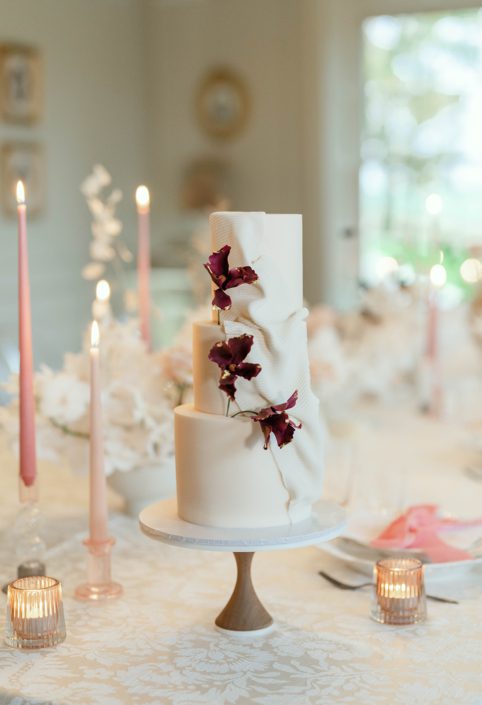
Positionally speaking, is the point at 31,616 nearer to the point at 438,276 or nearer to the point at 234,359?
the point at 234,359

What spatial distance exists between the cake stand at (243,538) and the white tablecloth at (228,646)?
0.08 ft

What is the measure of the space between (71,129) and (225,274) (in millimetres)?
4643

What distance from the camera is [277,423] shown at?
101 cm

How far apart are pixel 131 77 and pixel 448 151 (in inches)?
74.7

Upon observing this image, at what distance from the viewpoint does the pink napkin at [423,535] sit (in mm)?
1271

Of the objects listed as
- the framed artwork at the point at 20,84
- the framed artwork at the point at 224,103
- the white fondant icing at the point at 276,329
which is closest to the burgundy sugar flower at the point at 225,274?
the white fondant icing at the point at 276,329

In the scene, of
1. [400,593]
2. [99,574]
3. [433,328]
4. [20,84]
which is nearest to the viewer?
[400,593]

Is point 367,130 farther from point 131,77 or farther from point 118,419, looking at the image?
point 118,419

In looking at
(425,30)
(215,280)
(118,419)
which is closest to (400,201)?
(425,30)

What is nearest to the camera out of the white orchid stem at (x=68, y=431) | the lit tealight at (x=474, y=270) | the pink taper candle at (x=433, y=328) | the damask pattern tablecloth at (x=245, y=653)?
the damask pattern tablecloth at (x=245, y=653)

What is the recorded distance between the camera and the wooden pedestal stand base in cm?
110

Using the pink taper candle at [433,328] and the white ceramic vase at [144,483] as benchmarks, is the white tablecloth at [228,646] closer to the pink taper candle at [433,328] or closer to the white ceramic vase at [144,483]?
the white ceramic vase at [144,483]

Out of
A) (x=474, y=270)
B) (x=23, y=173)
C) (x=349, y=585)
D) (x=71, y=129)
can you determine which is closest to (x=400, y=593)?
(x=349, y=585)

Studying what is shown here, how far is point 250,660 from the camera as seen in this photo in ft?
3.37
